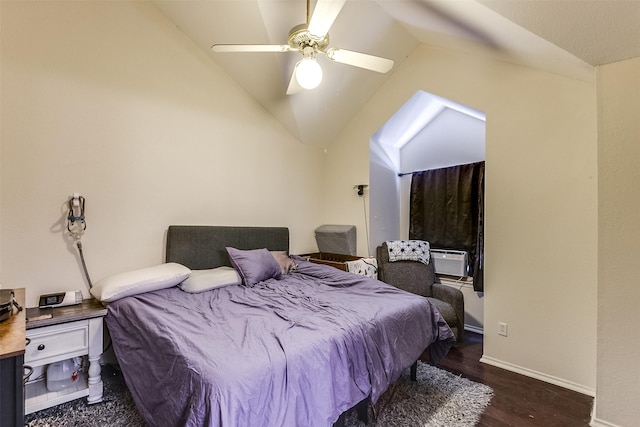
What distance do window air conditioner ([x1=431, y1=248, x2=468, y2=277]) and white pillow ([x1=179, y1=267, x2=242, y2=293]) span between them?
2415mm

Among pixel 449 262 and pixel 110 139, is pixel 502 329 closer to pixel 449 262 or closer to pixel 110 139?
pixel 449 262

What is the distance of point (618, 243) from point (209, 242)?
3086 mm

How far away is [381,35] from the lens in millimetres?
2936

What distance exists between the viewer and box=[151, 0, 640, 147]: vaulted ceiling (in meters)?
1.61

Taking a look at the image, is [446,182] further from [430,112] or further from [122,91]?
[122,91]

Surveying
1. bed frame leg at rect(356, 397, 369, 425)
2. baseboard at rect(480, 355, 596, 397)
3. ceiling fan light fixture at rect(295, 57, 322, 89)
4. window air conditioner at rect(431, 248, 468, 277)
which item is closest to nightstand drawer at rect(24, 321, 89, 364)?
bed frame leg at rect(356, 397, 369, 425)

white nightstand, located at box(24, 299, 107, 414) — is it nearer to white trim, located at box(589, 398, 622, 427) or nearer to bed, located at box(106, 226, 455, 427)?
bed, located at box(106, 226, 455, 427)

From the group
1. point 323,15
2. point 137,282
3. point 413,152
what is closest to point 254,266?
point 137,282

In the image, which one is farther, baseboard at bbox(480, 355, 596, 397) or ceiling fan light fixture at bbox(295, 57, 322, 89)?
baseboard at bbox(480, 355, 596, 397)

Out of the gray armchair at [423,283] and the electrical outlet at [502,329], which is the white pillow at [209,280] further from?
the electrical outlet at [502,329]

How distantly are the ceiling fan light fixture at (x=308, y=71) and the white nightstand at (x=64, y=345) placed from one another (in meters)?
2.08

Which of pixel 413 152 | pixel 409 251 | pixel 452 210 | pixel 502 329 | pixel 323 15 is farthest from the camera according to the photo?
pixel 413 152

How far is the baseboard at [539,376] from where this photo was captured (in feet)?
7.36

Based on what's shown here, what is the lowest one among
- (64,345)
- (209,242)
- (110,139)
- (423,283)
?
(64,345)
